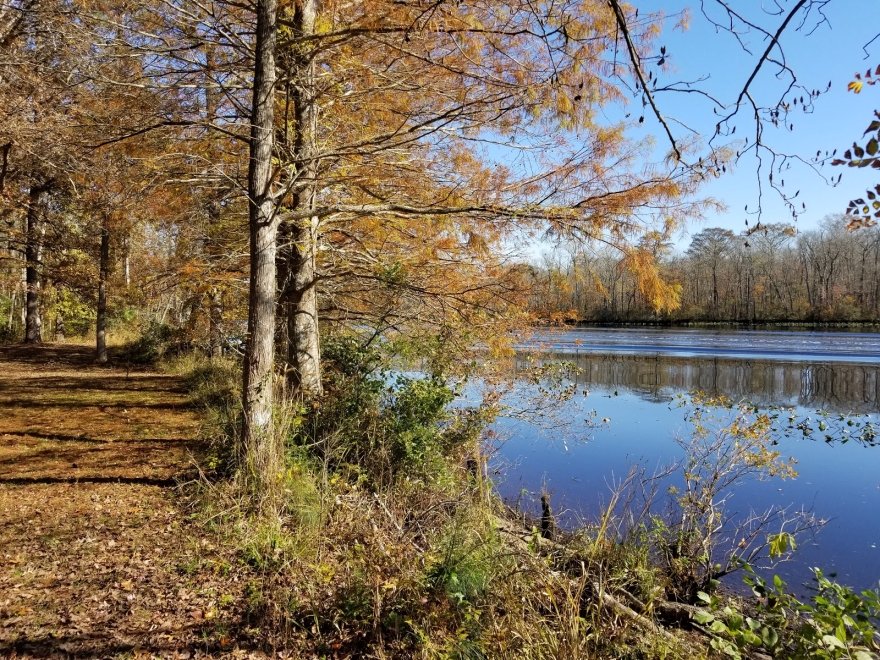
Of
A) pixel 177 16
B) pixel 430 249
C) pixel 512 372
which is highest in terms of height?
pixel 177 16

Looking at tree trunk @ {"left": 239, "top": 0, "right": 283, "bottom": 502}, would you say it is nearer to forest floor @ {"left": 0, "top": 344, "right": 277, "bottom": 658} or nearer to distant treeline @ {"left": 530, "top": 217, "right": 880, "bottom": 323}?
forest floor @ {"left": 0, "top": 344, "right": 277, "bottom": 658}

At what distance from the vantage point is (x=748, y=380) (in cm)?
1827

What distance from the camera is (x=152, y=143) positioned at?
5828mm

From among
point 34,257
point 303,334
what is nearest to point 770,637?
point 303,334

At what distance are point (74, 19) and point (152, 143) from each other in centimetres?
146

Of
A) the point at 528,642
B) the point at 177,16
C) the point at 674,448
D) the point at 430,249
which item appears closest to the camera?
the point at 528,642

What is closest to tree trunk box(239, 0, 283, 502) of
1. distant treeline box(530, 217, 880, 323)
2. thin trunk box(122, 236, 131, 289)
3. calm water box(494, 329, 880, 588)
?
calm water box(494, 329, 880, 588)

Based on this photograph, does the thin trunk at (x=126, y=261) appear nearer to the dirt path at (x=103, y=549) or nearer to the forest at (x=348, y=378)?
the forest at (x=348, y=378)

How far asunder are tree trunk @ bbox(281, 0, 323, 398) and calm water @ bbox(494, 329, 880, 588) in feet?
9.76

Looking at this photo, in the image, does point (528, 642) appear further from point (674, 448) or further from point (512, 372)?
point (674, 448)

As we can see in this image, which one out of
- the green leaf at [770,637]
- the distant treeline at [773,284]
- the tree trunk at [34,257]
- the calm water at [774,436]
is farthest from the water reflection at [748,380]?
the distant treeline at [773,284]

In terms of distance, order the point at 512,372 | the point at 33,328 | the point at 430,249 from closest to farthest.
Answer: the point at 430,249 → the point at 512,372 → the point at 33,328

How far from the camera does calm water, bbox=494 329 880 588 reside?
7.19 metres

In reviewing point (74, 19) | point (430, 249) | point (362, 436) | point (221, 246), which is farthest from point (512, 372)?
point (74, 19)
